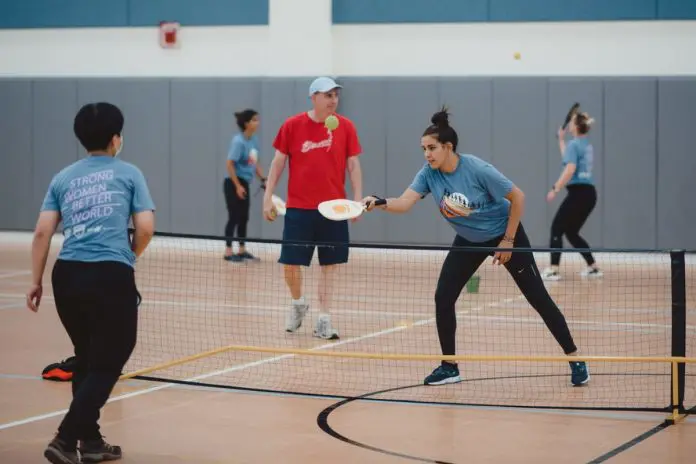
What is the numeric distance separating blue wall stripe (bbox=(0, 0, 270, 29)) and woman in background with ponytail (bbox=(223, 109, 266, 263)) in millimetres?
3919

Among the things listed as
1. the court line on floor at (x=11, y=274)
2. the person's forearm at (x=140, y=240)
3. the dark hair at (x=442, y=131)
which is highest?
the dark hair at (x=442, y=131)

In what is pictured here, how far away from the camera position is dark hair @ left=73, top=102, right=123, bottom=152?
17.6 ft

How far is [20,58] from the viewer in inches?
827

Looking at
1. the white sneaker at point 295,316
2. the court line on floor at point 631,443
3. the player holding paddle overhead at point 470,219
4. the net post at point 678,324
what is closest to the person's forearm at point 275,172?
the white sneaker at point 295,316

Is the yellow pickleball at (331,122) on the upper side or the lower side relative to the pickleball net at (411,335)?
upper

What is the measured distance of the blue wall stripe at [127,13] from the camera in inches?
774

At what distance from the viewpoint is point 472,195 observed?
732 centimetres

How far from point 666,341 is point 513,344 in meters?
1.32

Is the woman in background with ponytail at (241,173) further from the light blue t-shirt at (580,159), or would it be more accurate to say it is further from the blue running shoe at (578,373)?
the blue running shoe at (578,373)

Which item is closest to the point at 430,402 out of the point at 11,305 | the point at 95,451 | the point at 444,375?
the point at 444,375

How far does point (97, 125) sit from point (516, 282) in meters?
3.12

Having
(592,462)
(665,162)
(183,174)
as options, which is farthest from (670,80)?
(592,462)

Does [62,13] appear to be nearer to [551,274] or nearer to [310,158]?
[551,274]

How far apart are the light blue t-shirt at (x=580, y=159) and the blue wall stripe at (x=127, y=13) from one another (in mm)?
7014
